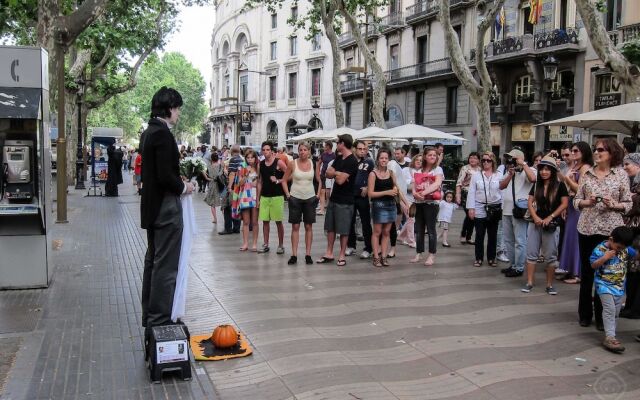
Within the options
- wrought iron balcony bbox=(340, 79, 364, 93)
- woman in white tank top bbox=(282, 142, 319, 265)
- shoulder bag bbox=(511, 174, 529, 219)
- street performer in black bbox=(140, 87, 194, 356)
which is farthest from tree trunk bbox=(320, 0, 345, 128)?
street performer in black bbox=(140, 87, 194, 356)

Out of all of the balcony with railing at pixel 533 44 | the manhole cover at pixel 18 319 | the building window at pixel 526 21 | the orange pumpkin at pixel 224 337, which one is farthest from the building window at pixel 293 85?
the orange pumpkin at pixel 224 337

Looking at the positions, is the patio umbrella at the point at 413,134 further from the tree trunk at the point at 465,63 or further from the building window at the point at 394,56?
the building window at the point at 394,56

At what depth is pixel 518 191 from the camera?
324 inches

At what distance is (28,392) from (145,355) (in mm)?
925

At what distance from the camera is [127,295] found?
7.04 m

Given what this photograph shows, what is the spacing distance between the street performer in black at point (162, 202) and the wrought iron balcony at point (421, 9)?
1198 inches

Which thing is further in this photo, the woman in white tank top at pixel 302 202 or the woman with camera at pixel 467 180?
the woman with camera at pixel 467 180

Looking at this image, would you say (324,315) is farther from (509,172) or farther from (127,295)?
(509,172)

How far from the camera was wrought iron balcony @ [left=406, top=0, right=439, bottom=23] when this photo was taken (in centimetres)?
3331

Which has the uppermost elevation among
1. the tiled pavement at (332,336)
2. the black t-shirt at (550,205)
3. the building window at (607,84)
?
the building window at (607,84)

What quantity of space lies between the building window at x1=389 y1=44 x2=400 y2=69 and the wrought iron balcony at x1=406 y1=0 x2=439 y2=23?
2.41 metres

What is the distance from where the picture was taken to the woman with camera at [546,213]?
7348 mm

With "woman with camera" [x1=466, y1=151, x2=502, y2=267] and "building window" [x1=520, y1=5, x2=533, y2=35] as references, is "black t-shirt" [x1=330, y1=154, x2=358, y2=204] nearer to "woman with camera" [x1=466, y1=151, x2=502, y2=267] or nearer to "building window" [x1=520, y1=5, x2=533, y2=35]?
"woman with camera" [x1=466, y1=151, x2=502, y2=267]

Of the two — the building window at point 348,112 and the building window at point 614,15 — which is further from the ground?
the building window at point 614,15
